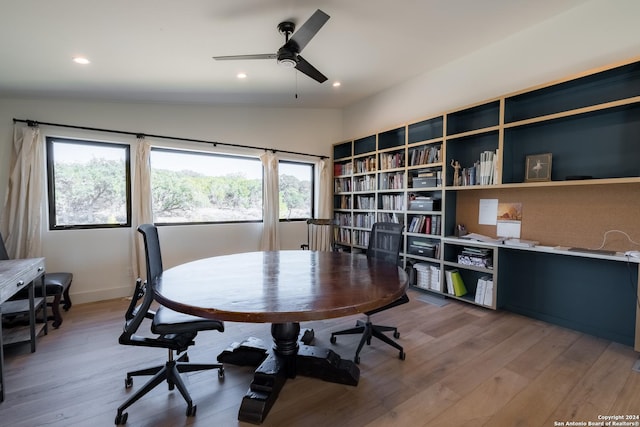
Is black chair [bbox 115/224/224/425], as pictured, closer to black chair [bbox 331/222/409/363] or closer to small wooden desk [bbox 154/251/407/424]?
small wooden desk [bbox 154/251/407/424]

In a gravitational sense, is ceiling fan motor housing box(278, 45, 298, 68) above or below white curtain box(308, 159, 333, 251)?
above

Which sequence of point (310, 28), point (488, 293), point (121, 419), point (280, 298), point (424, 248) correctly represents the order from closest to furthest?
point (280, 298), point (121, 419), point (310, 28), point (488, 293), point (424, 248)

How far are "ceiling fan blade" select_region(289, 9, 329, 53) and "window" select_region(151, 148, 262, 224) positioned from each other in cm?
256

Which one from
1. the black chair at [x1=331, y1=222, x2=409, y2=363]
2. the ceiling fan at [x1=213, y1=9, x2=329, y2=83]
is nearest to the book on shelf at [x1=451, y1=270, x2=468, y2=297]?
the black chair at [x1=331, y1=222, x2=409, y2=363]

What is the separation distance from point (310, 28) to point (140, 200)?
2.96 m

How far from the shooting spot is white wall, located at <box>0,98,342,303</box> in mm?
3242

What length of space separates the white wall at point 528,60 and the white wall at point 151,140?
1745mm

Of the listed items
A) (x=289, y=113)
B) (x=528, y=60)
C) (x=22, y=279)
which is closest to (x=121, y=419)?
(x=22, y=279)

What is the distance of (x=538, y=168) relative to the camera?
2.86 meters

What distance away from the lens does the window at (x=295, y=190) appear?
195 inches

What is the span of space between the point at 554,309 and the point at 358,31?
3401 millimetres

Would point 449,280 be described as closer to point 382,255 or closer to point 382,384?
point 382,255

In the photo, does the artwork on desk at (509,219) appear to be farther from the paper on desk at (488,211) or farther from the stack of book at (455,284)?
the stack of book at (455,284)

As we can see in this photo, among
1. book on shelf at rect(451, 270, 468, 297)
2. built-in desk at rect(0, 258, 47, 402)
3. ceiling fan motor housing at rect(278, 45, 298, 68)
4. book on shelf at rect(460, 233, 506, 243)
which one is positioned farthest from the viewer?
book on shelf at rect(451, 270, 468, 297)
